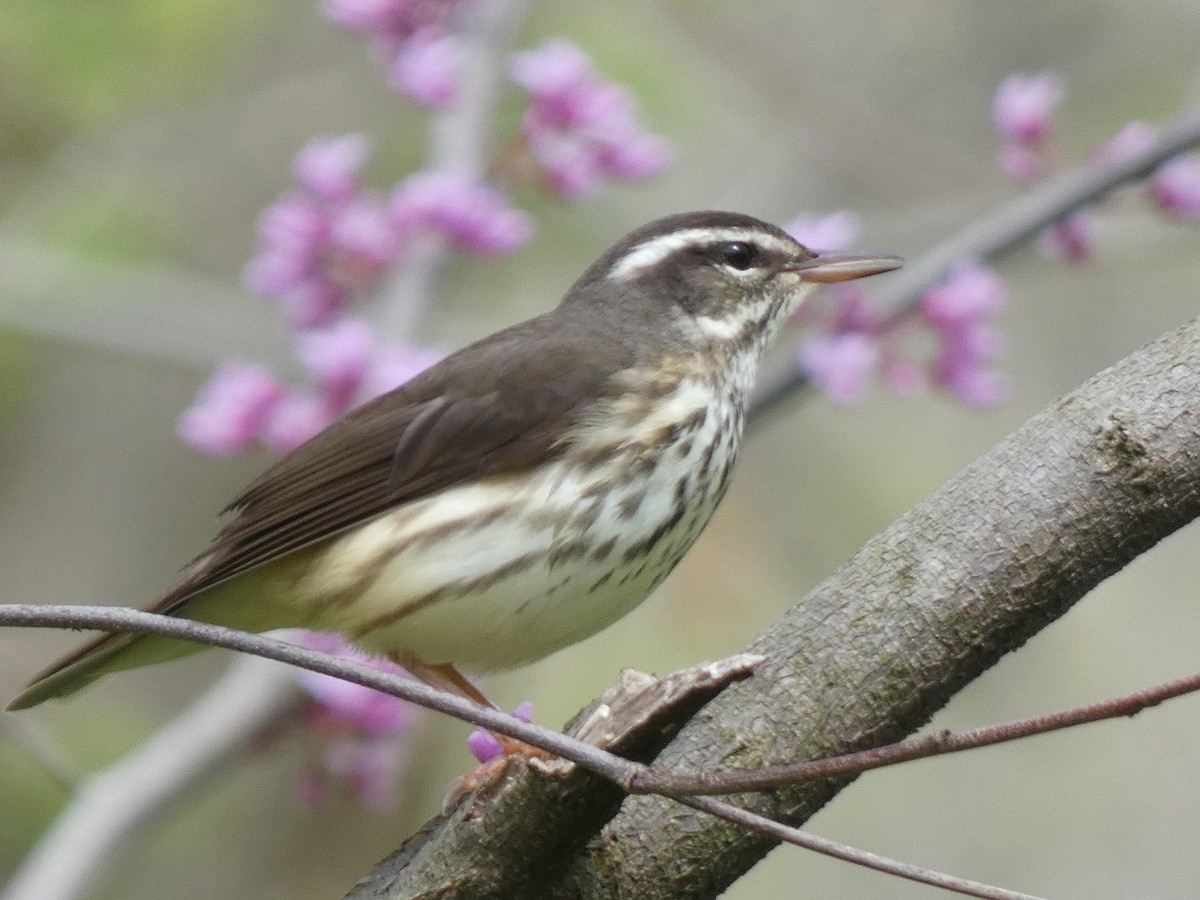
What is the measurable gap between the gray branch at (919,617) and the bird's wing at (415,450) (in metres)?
1.12

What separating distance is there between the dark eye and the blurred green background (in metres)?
1.36

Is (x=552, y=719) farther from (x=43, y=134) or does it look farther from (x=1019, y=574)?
(x=1019, y=574)

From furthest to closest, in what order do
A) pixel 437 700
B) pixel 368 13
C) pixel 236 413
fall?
pixel 368 13 → pixel 236 413 → pixel 437 700

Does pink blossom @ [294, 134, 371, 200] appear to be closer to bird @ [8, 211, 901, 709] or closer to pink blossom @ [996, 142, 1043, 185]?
bird @ [8, 211, 901, 709]

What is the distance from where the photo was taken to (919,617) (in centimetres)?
226

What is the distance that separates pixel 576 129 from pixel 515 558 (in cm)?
151

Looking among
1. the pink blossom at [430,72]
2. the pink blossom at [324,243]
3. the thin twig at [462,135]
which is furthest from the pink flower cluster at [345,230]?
the pink blossom at [430,72]

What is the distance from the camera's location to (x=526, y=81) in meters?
4.20

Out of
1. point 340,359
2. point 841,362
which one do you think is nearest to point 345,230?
point 340,359

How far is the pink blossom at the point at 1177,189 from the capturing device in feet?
13.0

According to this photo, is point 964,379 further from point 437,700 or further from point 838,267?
point 437,700

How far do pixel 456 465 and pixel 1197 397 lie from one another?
5.24 feet

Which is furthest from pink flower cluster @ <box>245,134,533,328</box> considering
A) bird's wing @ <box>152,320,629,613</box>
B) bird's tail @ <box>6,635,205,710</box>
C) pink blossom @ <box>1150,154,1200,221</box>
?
pink blossom @ <box>1150,154,1200,221</box>

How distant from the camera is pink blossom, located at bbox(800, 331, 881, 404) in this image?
3.99 meters
